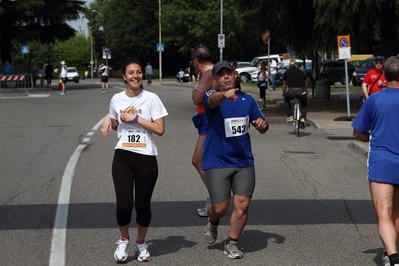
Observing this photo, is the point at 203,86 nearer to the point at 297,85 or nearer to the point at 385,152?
the point at 385,152

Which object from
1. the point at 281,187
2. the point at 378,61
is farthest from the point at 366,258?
the point at 378,61

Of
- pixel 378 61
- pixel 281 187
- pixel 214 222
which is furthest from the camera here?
pixel 378 61

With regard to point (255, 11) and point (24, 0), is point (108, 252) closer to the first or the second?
point (255, 11)

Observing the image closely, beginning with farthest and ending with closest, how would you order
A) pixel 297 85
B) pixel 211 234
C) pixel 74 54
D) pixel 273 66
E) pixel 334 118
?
pixel 74 54 < pixel 273 66 < pixel 334 118 < pixel 297 85 < pixel 211 234

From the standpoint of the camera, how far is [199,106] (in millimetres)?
8266

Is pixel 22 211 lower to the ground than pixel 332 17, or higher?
lower

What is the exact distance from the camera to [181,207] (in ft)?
31.2

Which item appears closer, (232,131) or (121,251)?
(121,251)

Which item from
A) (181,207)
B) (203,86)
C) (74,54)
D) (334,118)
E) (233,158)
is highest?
(203,86)

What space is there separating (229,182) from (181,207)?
2530 millimetres

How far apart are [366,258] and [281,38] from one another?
21.9 metres

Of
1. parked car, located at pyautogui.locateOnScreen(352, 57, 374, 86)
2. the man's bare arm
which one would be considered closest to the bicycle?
the man's bare arm

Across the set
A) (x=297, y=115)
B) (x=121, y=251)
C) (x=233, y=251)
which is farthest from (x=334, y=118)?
(x=121, y=251)

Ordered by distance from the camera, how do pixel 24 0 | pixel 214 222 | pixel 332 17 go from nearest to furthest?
pixel 214 222
pixel 332 17
pixel 24 0
